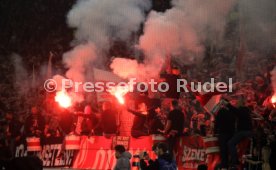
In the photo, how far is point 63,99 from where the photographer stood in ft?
61.0

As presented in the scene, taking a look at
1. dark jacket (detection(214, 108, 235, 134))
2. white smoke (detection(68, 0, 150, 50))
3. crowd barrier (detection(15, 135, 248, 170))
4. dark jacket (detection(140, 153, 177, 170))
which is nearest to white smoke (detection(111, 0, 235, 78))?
white smoke (detection(68, 0, 150, 50))

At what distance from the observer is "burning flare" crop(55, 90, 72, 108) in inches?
720

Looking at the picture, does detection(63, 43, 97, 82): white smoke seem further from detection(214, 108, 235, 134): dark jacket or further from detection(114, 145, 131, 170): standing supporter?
detection(114, 145, 131, 170): standing supporter

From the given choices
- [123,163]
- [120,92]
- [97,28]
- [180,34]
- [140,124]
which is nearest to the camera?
[123,163]

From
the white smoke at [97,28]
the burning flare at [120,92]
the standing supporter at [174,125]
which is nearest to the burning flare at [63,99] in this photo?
the burning flare at [120,92]

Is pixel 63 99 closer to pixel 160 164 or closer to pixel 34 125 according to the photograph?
pixel 34 125

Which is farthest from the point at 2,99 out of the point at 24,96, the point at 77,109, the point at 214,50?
the point at 214,50

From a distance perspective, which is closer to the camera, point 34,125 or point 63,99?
point 34,125

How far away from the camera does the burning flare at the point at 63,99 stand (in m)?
18.3

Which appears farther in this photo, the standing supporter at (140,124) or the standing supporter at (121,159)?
the standing supporter at (140,124)

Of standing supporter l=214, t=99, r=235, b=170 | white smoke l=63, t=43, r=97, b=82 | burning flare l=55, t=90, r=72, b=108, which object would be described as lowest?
standing supporter l=214, t=99, r=235, b=170

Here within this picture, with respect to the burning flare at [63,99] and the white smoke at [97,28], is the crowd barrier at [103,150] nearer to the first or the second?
the burning flare at [63,99]

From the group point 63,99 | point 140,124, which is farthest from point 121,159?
point 63,99

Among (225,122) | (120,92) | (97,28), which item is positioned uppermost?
(97,28)
